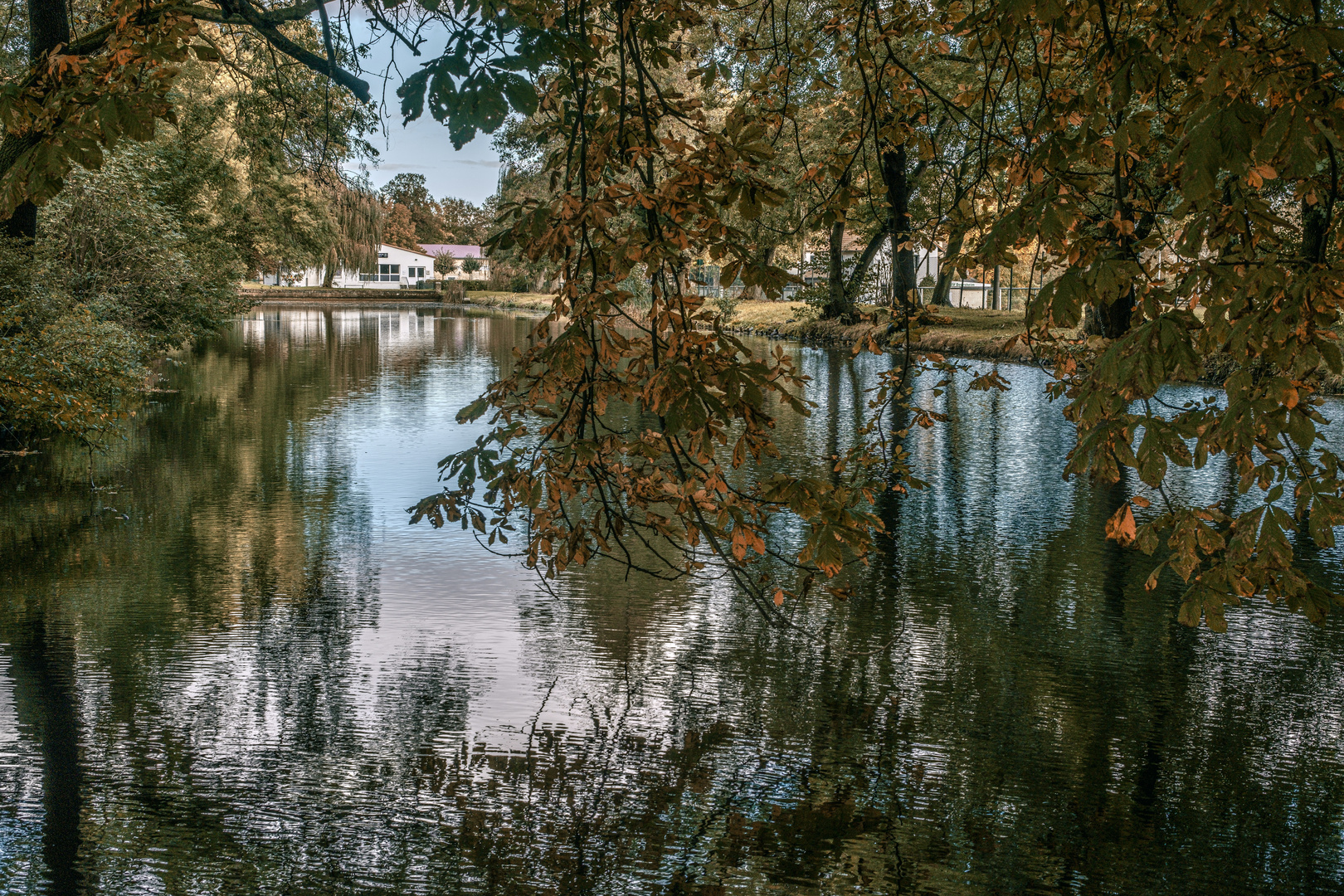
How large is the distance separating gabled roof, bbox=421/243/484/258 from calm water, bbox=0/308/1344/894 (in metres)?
109

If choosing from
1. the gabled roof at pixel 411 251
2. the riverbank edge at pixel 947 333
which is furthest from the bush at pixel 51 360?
the gabled roof at pixel 411 251

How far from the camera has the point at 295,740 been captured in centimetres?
480

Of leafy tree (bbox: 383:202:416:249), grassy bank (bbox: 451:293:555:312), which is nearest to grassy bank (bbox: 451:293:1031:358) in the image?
grassy bank (bbox: 451:293:555:312)

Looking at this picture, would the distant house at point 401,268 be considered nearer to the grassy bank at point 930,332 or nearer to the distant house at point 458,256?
the distant house at point 458,256

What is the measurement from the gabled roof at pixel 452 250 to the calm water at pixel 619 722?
109 metres

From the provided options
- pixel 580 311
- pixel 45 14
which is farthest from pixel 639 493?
pixel 45 14

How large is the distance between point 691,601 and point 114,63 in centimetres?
483

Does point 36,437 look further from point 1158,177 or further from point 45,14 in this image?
point 1158,177

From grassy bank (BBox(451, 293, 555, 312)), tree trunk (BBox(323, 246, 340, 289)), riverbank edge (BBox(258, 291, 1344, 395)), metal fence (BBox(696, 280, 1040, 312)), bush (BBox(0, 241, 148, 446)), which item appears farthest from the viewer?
tree trunk (BBox(323, 246, 340, 289))

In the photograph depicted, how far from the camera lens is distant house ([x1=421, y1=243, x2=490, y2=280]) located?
106938 millimetres

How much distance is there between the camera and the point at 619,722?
509cm

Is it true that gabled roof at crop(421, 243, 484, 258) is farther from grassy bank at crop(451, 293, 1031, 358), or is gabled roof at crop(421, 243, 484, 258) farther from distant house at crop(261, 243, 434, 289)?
grassy bank at crop(451, 293, 1031, 358)

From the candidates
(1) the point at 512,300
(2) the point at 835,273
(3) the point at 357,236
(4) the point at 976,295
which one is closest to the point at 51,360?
(2) the point at 835,273

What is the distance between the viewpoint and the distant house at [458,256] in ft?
351
